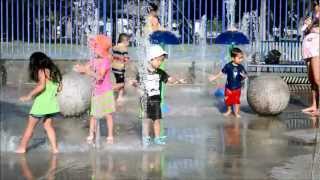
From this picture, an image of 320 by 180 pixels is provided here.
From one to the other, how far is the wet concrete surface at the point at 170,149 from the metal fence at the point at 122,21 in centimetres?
481

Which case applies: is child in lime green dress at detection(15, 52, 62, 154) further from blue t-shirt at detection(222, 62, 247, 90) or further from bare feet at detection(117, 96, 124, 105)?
bare feet at detection(117, 96, 124, 105)

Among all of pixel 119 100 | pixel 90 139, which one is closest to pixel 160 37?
pixel 119 100

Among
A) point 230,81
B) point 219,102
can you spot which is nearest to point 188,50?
point 219,102

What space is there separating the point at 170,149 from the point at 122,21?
996 centimetres

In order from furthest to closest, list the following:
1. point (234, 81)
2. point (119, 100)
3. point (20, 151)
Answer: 1. point (119, 100)
2. point (234, 81)
3. point (20, 151)

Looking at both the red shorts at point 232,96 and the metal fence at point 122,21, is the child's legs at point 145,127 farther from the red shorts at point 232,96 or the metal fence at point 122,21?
the metal fence at point 122,21

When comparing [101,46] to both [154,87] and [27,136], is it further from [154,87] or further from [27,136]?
[27,136]

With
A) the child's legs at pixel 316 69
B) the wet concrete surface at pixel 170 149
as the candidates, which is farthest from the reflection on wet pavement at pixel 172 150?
the child's legs at pixel 316 69

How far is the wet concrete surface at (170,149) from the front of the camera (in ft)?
23.2

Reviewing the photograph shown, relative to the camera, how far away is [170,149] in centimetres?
846

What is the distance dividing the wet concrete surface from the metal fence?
4.81m

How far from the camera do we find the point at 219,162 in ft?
25.0

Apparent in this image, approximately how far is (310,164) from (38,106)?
3.29 meters

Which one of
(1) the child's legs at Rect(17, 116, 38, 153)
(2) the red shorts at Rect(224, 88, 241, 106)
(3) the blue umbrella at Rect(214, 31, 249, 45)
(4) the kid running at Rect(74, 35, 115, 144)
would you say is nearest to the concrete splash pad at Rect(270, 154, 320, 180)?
(4) the kid running at Rect(74, 35, 115, 144)
